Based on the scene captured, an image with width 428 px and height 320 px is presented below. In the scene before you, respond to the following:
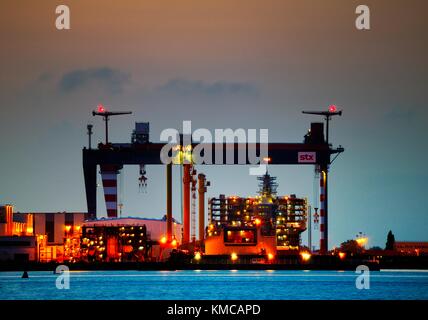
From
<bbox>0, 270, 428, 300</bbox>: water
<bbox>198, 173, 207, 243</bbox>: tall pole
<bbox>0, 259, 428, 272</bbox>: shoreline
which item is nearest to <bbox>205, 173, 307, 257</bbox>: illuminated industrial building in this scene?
<bbox>198, 173, 207, 243</bbox>: tall pole

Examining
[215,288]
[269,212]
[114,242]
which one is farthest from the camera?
[269,212]

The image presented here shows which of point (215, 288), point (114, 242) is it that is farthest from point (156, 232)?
point (215, 288)

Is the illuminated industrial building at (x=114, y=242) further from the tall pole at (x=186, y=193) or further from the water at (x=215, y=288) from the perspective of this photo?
the water at (x=215, y=288)

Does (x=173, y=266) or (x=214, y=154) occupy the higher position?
(x=214, y=154)

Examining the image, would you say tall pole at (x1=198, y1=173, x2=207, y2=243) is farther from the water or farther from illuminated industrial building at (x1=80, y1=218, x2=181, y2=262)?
the water

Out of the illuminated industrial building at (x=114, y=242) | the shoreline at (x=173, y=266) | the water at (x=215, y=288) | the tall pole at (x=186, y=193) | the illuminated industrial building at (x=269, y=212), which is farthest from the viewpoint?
the illuminated industrial building at (x=269, y=212)

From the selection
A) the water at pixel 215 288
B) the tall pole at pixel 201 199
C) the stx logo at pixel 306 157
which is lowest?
the water at pixel 215 288

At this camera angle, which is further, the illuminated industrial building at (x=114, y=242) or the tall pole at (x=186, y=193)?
the illuminated industrial building at (x=114, y=242)

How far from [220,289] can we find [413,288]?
513 inches

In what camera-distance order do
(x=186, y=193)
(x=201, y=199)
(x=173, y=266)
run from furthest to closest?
1. (x=201, y=199)
2. (x=186, y=193)
3. (x=173, y=266)

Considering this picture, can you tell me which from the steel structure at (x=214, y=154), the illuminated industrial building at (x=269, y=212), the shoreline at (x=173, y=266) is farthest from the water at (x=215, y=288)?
the illuminated industrial building at (x=269, y=212)

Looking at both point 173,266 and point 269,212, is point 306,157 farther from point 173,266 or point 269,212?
point 269,212

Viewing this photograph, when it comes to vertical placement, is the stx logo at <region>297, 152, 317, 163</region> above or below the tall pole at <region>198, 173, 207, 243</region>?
above
